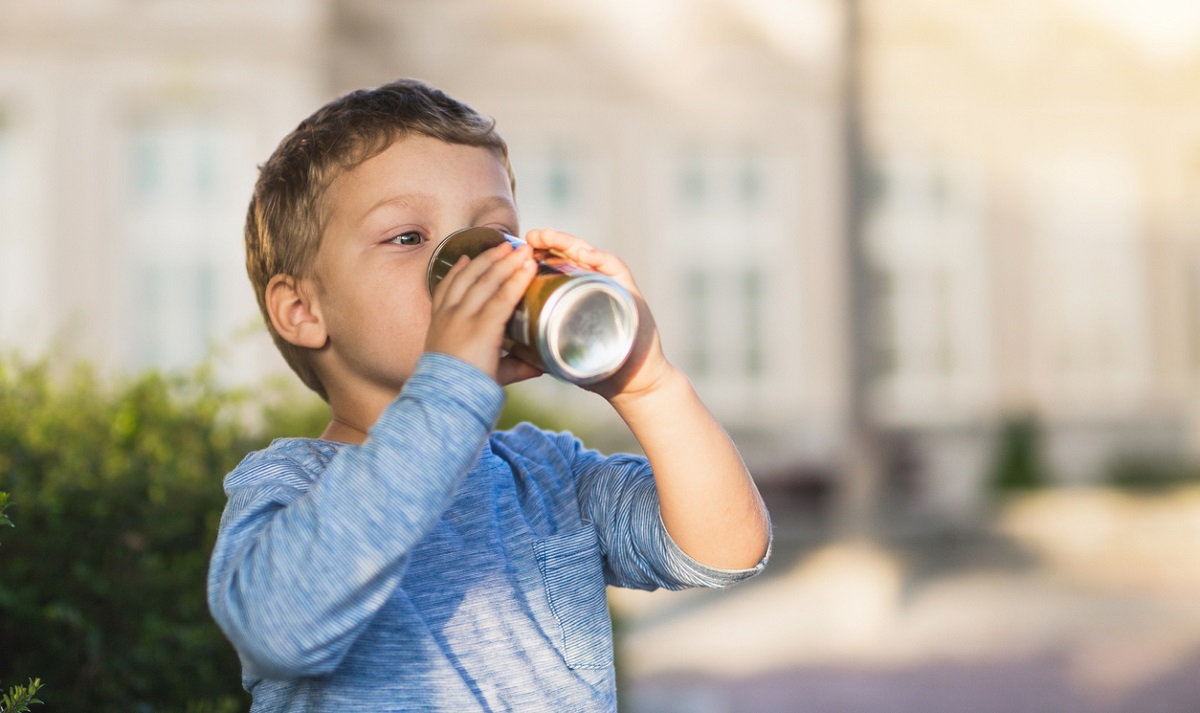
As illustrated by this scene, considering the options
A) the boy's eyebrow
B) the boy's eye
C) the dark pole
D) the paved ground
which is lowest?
the paved ground

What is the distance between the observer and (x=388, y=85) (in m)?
1.77

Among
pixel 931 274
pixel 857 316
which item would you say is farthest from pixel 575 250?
pixel 931 274

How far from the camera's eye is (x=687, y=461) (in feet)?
4.94

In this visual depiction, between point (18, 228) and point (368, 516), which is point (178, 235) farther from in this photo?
point (368, 516)

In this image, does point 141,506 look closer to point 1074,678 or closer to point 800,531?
point 1074,678

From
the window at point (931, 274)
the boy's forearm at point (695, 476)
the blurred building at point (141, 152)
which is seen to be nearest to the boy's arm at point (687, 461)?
the boy's forearm at point (695, 476)

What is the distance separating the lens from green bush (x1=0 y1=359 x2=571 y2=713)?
210 cm

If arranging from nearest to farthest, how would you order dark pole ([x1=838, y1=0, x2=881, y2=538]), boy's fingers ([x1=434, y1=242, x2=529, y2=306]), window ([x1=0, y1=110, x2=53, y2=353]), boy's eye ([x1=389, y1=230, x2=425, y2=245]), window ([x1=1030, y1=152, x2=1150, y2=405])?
boy's fingers ([x1=434, y1=242, x2=529, y2=306]) → boy's eye ([x1=389, y1=230, x2=425, y2=245]) → dark pole ([x1=838, y1=0, x2=881, y2=538]) → window ([x1=0, y1=110, x2=53, y2=353]) → window ([x1=1030, y1=152, x2=1150, y2=405])

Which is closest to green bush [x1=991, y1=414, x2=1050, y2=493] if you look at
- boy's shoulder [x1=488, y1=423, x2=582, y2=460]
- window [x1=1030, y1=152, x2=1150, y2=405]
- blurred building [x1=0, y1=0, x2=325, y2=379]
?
window [x1=1030, y1=152, x2=1150, y2=405]

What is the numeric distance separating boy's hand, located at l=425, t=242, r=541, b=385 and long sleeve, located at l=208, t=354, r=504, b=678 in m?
0.02

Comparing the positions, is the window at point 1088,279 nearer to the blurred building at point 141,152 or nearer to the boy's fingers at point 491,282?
the blurred building at point 141,152

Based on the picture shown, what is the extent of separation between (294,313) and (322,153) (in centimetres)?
23

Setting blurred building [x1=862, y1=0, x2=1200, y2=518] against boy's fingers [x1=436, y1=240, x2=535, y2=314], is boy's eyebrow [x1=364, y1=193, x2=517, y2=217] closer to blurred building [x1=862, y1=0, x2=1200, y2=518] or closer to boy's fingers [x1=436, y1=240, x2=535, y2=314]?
boy's fingers [x1=436, y1=240, x2=535, y2=314]

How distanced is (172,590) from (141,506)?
0.66 ft
